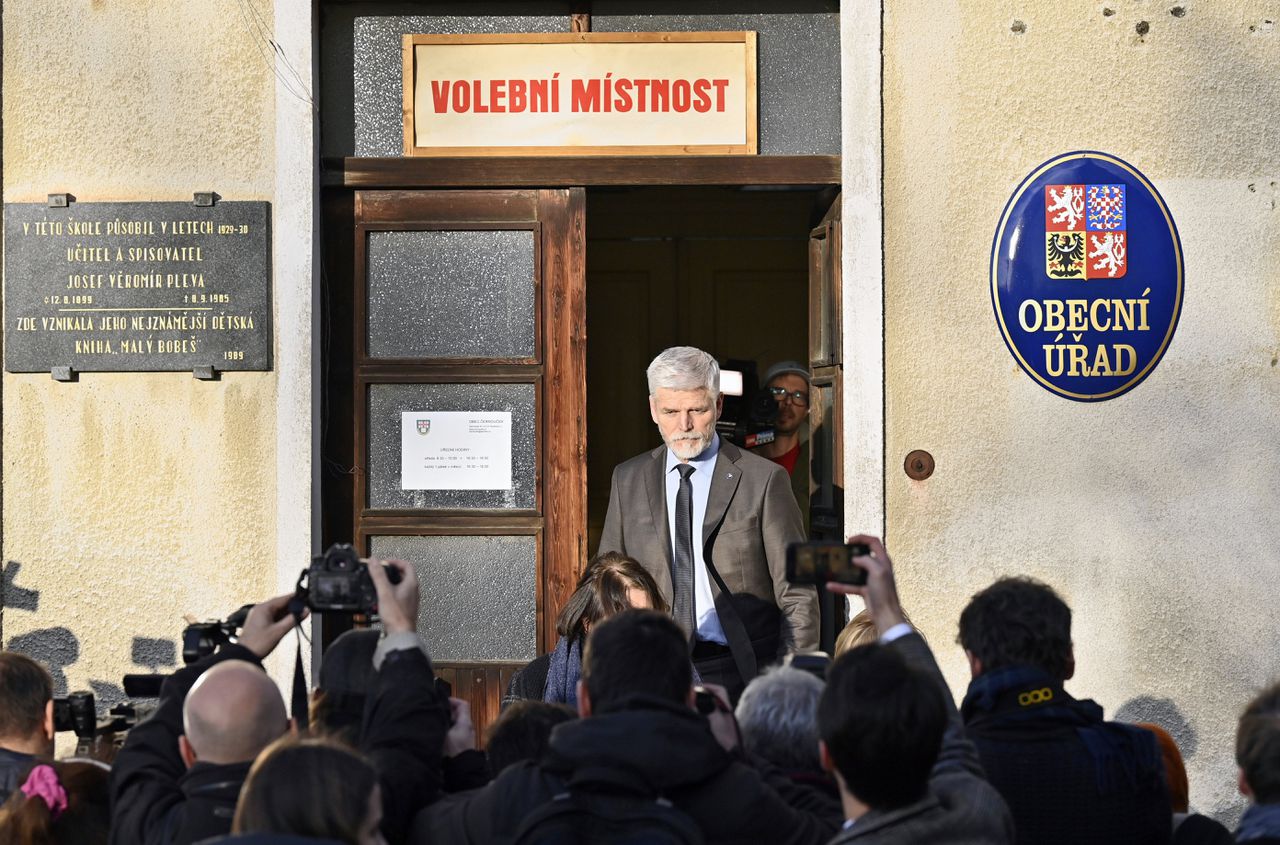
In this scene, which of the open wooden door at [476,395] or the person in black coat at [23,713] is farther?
the open wooden door at [476,395]

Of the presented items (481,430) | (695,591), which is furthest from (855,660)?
(481,430)

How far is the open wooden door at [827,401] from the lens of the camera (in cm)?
545

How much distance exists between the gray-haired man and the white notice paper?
2.55 feet

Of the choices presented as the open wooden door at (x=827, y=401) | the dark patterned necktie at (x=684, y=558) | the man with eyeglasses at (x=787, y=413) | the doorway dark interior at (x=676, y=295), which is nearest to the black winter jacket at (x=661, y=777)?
the dark patterned necktie at (x=684, y=558)

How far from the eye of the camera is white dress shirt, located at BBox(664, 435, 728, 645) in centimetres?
472

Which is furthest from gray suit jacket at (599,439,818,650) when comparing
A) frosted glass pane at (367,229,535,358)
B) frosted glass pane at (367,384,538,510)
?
frosted glass pane at (367,229,535,358)

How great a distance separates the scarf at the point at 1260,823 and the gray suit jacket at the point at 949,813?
38cm

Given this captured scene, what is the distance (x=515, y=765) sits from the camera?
8.61ft

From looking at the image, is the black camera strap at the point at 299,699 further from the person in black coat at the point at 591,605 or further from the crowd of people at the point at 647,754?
the person in black coat at the point at 591,605

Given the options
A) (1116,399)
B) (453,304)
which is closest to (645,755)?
(453,304)

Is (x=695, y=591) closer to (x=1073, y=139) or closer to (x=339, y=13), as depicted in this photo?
(x=1073, y=139)

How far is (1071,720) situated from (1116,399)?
257 cm

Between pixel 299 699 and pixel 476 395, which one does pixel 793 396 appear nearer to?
pixel 476 395

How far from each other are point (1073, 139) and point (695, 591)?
2114mm
